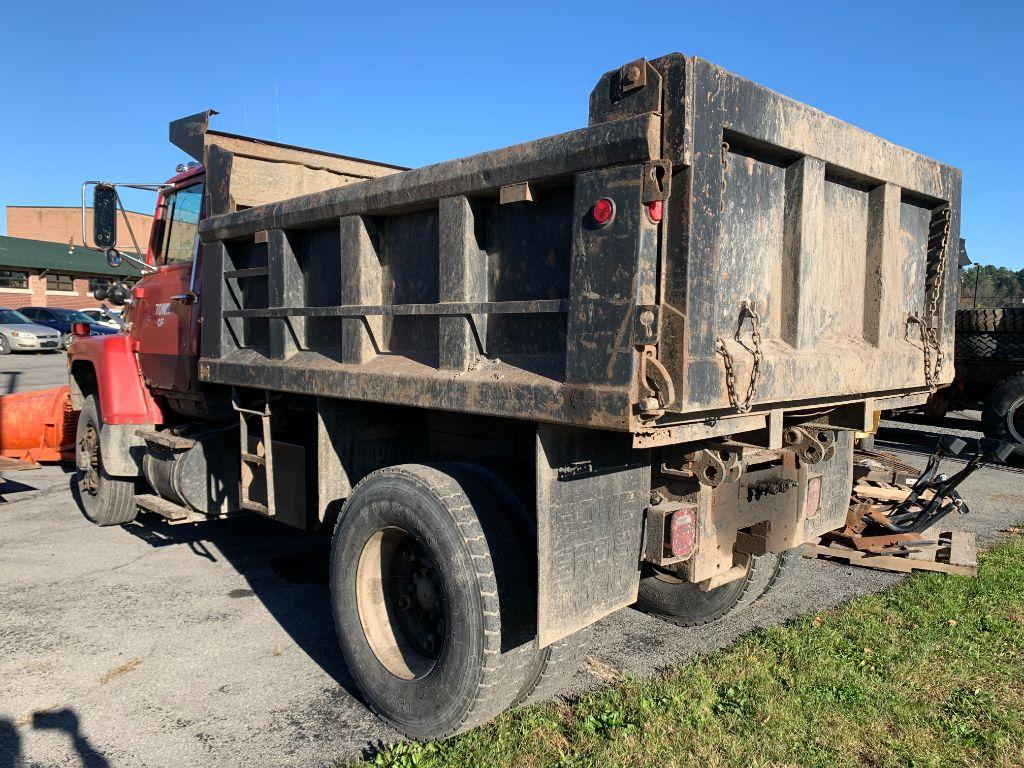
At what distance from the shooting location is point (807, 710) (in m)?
3.25

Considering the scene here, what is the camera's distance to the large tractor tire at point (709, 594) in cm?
399

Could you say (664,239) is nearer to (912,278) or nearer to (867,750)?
(912,278)

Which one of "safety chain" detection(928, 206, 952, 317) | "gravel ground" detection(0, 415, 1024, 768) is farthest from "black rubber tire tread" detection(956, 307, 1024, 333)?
"safety chain" detection(928, 206, 952, 317)

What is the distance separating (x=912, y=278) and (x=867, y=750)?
215 centimetres

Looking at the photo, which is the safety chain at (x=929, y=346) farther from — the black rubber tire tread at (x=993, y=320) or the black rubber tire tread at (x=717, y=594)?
the black rubber tire tread at (x=993, y=320)

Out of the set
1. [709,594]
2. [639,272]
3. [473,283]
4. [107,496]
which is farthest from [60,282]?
[639,272]

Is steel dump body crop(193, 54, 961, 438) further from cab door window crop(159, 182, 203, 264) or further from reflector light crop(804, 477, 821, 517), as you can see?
cab door window crop(159, 182, 203, 264)

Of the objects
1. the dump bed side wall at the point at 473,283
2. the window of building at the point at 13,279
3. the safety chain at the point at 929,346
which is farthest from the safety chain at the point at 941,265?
the window of building at the point at 13,279

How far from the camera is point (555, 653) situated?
3004 millimetres

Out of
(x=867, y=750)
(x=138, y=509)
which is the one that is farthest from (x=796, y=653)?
(x=138, y=509)

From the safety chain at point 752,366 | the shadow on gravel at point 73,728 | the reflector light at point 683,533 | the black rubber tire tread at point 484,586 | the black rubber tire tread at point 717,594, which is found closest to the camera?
the safety chain at point 752,366

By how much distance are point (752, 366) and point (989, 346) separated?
8.85 metres

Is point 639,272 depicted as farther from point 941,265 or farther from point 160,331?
point 160,331

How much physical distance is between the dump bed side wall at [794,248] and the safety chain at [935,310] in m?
0.01
